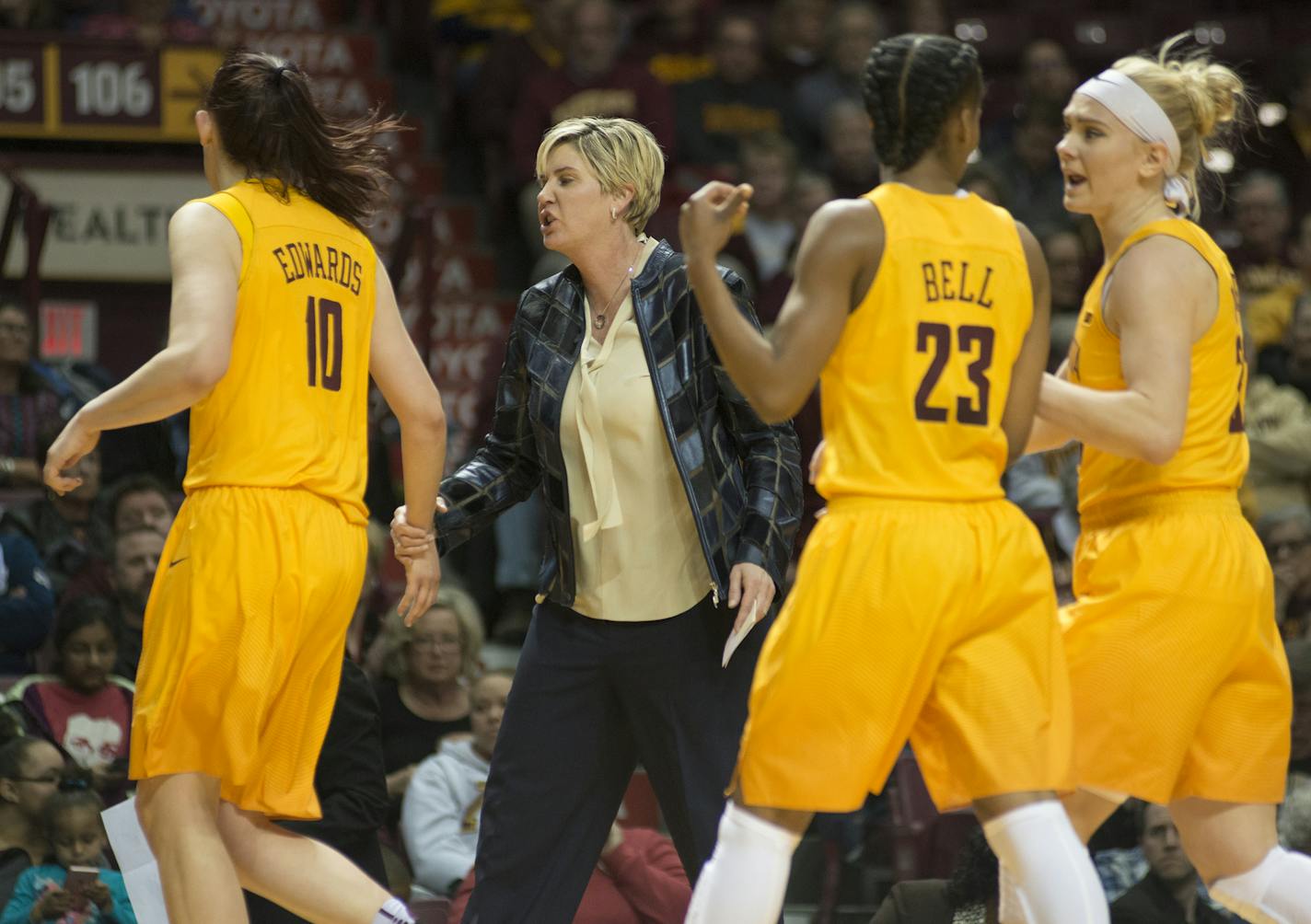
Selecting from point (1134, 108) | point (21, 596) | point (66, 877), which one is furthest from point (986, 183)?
point (66, 877)

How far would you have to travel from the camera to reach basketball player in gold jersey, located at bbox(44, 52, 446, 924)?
373cm

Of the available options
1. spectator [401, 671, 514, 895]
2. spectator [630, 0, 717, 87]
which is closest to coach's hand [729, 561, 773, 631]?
spectator [401, 671, 514, 895]

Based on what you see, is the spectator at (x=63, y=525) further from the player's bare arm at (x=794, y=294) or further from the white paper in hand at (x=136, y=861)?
the player's bare arm at (x=794, y=294)

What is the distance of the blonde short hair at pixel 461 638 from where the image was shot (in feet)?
21.0

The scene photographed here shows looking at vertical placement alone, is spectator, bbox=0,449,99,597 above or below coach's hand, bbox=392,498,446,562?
below

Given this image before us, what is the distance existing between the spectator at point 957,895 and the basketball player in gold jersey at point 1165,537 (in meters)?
1.00

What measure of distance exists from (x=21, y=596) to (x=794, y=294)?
3847mm

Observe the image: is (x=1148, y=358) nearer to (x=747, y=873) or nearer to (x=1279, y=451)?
(x=747, y=873)

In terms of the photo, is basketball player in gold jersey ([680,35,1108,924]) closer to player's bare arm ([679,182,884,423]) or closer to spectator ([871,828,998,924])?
player's bare arm ([679,182,884,423])

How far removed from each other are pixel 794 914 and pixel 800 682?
301 cm

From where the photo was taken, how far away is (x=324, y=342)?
3.92 metres

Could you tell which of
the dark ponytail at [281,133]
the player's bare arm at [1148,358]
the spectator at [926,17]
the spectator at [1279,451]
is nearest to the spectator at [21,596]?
the dark ponytail at [281,133]

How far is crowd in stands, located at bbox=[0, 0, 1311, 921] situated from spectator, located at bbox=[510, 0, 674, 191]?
14 millimetres

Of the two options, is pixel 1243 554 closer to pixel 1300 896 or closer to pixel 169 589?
pixel 1300 896
